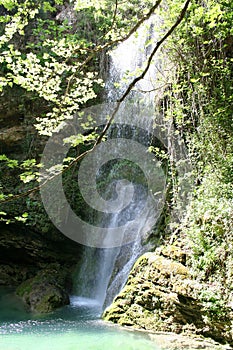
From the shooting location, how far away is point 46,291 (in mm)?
8172

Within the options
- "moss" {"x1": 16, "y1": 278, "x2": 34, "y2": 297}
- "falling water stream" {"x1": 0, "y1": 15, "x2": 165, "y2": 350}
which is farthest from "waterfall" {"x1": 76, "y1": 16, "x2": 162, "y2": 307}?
"moss" {"x1": 16, "y1": 278, "x2": 34, "y2": 297}

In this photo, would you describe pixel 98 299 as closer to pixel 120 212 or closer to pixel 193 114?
pixel 120 212

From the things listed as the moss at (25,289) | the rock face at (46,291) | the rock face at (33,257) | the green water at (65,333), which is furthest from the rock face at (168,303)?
the rock face at (33,257)

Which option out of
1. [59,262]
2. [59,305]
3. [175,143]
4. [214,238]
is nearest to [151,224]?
[175,143]

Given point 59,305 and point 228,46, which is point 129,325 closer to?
point 59,305

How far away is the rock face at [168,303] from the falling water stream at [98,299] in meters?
0.32

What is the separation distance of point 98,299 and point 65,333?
3371 mm

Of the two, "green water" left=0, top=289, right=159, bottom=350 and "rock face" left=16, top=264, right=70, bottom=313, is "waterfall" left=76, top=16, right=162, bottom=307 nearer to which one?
"rock face" left=16, top=264, right=70, bottom=313

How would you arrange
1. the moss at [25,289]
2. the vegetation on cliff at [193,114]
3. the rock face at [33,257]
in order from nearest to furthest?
1. the vegetation on cliff at [193,114]
2. the moss at [25,289]
3. the rock face at [33,257]

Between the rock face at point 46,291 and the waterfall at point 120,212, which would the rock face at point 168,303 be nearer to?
the waterfall at point 120,212

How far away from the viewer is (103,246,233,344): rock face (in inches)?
175

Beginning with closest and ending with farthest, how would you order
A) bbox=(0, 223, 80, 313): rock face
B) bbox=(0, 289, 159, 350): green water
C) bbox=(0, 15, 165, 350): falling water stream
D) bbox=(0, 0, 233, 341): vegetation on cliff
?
bbox=(0, 0, 233, 341): vegetation on cliff < bbox=(0, 289, 159, 350): green water < bbox=(0, 15, 165, 350): falling water stream < bbox=(0, 223, 80, 313): rock face

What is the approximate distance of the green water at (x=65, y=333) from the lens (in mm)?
4371

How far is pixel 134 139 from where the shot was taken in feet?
30.7
